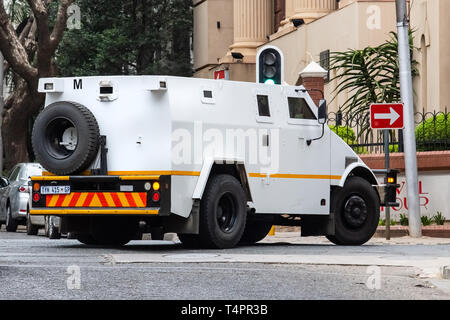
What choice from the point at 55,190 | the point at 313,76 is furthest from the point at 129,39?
the point at 55,190

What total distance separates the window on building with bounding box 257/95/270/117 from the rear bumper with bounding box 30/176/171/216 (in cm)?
219

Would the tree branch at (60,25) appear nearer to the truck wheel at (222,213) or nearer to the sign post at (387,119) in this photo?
the sign post at (387,119)

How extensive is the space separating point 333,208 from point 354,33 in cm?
1463

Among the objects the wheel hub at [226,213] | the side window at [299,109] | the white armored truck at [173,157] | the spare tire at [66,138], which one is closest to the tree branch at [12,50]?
the white armored truck at [173,157]

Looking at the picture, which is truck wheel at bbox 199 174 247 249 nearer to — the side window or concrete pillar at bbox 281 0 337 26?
the side window

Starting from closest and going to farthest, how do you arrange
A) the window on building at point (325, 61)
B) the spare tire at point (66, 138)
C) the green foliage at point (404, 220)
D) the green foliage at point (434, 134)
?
the spare tire at point (66, 138), the green foliage at point (404, 220), the green foliage at point (434, 134), the window on building at point (325, 61)

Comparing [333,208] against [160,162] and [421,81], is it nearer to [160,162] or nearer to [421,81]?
[160,162]

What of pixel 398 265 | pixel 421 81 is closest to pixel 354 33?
pixel 421 81

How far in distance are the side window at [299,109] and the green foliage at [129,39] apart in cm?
2578

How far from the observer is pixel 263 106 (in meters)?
19.0

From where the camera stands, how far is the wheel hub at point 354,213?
20078 mm

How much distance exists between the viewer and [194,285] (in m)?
12.3

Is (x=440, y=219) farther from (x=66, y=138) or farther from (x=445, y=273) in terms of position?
(x=445, y=273)
